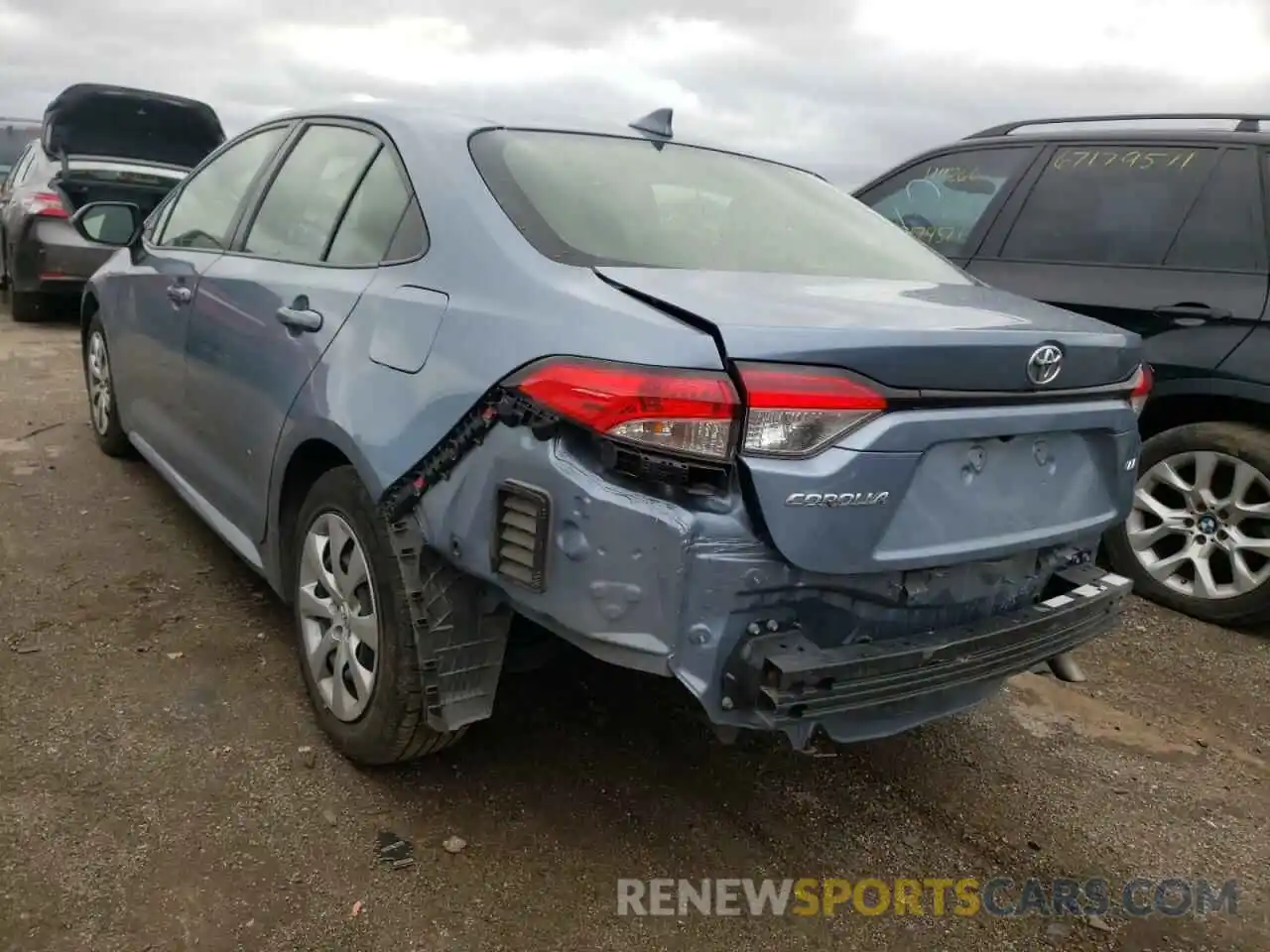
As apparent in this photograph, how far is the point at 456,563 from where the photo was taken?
2211 millimetres

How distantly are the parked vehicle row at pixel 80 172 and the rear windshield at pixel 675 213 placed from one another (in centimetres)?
576

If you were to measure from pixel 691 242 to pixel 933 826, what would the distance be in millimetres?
1612

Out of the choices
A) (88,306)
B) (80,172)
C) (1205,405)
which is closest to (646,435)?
(1205,405)

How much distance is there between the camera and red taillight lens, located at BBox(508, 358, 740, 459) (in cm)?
188

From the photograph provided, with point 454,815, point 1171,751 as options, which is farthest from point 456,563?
point 1171,751

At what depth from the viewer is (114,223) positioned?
4.57 m

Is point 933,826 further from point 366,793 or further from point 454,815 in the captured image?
point 366,793

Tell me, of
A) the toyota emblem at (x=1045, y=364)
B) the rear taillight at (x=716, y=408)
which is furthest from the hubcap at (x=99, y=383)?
the toyota emblem at (x=1045, y=364)

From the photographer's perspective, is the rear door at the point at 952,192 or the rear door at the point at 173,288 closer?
the rear door at the point at 173,288

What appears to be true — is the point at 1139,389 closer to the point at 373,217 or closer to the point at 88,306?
the point at 373,217

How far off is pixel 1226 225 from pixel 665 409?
3.17 metres

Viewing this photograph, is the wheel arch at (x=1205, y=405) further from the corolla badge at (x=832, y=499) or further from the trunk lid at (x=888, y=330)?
the corolla badge at (x=832, y=499)

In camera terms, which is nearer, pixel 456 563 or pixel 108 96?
pixel 456 563

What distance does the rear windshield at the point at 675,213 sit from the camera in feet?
7.86
